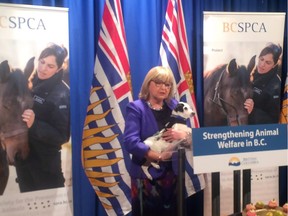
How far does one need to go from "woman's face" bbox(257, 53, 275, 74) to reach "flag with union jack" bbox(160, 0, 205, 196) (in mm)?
631

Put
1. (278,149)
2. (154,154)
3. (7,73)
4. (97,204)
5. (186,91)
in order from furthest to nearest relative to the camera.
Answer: (97,204) → (186,91) → (7,73) → (154,154) → (278,149)

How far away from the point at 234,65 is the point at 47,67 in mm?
1414

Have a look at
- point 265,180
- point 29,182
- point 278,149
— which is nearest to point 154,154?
point 278,149

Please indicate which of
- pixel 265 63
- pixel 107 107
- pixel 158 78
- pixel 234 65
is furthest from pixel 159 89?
pixel 265 63

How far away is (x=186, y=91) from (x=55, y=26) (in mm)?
1013

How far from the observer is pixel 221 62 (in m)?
2.72

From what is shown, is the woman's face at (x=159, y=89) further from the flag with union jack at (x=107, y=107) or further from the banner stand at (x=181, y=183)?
the banner stand at (x=181, y=183)

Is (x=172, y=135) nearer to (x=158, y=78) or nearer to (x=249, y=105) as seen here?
(x=158, y=78)

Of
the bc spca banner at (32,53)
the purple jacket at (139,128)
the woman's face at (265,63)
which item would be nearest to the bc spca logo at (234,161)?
the purple jacket at (139,128)

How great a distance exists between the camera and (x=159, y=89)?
2055mm

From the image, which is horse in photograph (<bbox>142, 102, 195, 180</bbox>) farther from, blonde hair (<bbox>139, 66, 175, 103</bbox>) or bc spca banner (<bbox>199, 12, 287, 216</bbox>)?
bc spca banner (<bbox>199, 12, 287, 216</bbox>)

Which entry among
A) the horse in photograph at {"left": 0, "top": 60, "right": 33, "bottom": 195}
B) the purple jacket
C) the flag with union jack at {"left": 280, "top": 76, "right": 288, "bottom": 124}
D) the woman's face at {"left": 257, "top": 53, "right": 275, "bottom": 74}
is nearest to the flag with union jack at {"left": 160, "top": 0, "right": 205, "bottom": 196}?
the purple jacket

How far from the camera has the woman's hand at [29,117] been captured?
7.27 ft

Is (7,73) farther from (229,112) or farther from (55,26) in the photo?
(229,112)
